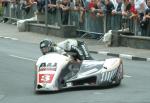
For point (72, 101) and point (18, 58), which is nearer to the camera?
Answer: point (72, 101)

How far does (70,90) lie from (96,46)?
510 inches

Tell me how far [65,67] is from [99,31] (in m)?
14.9

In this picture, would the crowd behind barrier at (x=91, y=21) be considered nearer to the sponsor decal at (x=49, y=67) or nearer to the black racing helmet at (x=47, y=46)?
the black racing helmet at (x=47, y=46)

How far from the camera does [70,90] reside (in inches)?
590

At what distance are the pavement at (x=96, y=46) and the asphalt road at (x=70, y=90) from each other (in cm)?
135

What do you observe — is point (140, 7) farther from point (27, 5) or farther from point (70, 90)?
point (27, 5)

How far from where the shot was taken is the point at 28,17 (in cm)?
3894

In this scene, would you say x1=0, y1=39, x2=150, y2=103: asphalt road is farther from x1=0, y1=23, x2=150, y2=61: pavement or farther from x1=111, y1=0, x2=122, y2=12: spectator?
x1=111, y1=0, x2=122, y2=12: spectator

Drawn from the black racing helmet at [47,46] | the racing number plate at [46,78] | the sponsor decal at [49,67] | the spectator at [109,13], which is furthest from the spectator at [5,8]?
the racing number plate at [46,78]

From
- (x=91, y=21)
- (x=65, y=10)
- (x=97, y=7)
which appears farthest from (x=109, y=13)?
(x=65, y=10)

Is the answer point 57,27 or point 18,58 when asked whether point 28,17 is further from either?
point 18,58

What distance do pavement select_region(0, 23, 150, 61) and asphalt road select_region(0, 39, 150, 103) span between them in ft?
4.42

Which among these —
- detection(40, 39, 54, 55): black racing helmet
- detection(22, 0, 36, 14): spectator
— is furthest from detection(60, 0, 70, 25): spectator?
detection(40, 39, 54, 55): black racing helmet

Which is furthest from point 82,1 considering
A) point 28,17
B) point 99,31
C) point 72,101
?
point 72,101
